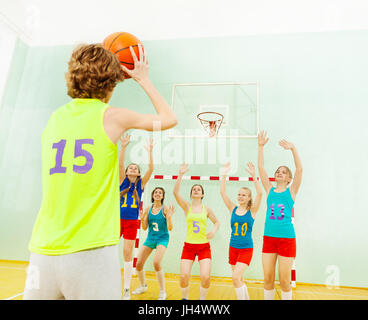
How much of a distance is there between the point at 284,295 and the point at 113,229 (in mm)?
2691

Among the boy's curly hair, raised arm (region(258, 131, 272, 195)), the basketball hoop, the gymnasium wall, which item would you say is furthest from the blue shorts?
the boy's curly hair

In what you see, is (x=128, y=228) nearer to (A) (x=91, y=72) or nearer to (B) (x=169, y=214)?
(B) (x=169, y=214)

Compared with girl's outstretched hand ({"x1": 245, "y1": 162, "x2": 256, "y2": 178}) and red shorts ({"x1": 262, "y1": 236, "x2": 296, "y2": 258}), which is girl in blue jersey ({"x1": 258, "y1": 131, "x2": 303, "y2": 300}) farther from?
girl's outstretched hand ({"x1": 245, "y1": 162, "x2": 256, "y2": 178})

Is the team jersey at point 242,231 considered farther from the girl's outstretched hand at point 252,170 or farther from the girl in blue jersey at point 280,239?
the girl's outstretched hand at point 252,170

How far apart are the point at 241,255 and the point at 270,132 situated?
8.83 feet

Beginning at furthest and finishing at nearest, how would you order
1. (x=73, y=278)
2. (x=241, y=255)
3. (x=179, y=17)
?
(x=179, y=17) → (x=241, y=255) → (x=73, y=278)

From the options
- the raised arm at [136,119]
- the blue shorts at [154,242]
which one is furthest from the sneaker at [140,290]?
the raised arm at [136,119]

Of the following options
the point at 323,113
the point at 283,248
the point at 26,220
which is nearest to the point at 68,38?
the point at 26,220

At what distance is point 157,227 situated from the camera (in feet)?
12.5

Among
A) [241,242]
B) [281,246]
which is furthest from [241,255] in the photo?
[281,246]

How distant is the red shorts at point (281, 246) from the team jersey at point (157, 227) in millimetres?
1407

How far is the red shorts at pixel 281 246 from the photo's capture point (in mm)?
2953

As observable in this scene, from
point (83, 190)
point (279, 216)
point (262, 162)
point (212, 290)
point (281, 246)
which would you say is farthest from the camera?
point (212, 290)

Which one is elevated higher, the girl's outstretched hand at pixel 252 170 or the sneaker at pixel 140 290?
the girl's outstretched hand at pixel 252 170
